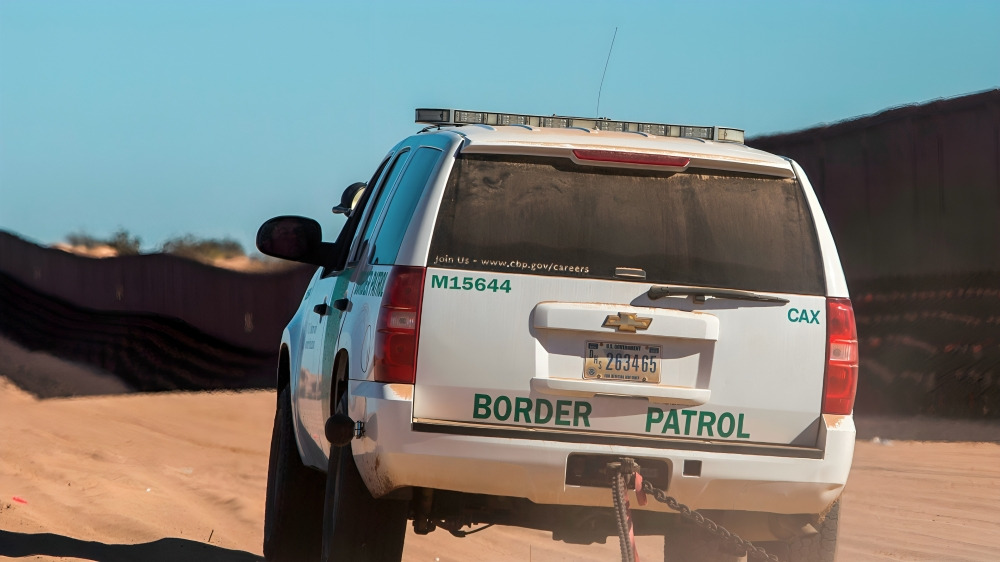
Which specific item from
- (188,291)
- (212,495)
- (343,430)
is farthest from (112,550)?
(188,291)

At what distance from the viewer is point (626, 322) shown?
5762mm

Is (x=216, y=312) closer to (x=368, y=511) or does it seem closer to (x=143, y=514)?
(x=143, y=514)

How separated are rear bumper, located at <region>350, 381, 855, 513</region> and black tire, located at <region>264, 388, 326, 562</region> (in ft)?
5.94

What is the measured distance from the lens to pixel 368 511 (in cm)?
602

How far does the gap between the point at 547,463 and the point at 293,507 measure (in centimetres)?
233

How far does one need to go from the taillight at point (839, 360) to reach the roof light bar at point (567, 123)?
51.1 inches

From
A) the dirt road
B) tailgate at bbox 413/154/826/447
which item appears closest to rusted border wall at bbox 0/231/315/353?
the dirt road

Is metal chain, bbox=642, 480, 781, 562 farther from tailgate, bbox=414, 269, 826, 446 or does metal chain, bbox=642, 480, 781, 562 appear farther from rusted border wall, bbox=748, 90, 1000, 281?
rusted border wall, bbox=748, 90, 1000, 281

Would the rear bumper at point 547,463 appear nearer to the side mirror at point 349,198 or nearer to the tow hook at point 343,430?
the tow hook at point 343,430

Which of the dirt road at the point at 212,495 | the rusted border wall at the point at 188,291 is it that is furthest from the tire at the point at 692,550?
the rusted border wall at the point at 188,291

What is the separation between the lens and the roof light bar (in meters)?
6.80

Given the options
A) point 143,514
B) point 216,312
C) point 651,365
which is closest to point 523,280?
point 651,365

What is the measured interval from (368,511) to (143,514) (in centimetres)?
532

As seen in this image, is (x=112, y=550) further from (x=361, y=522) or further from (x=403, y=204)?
(x=403, y=204)
